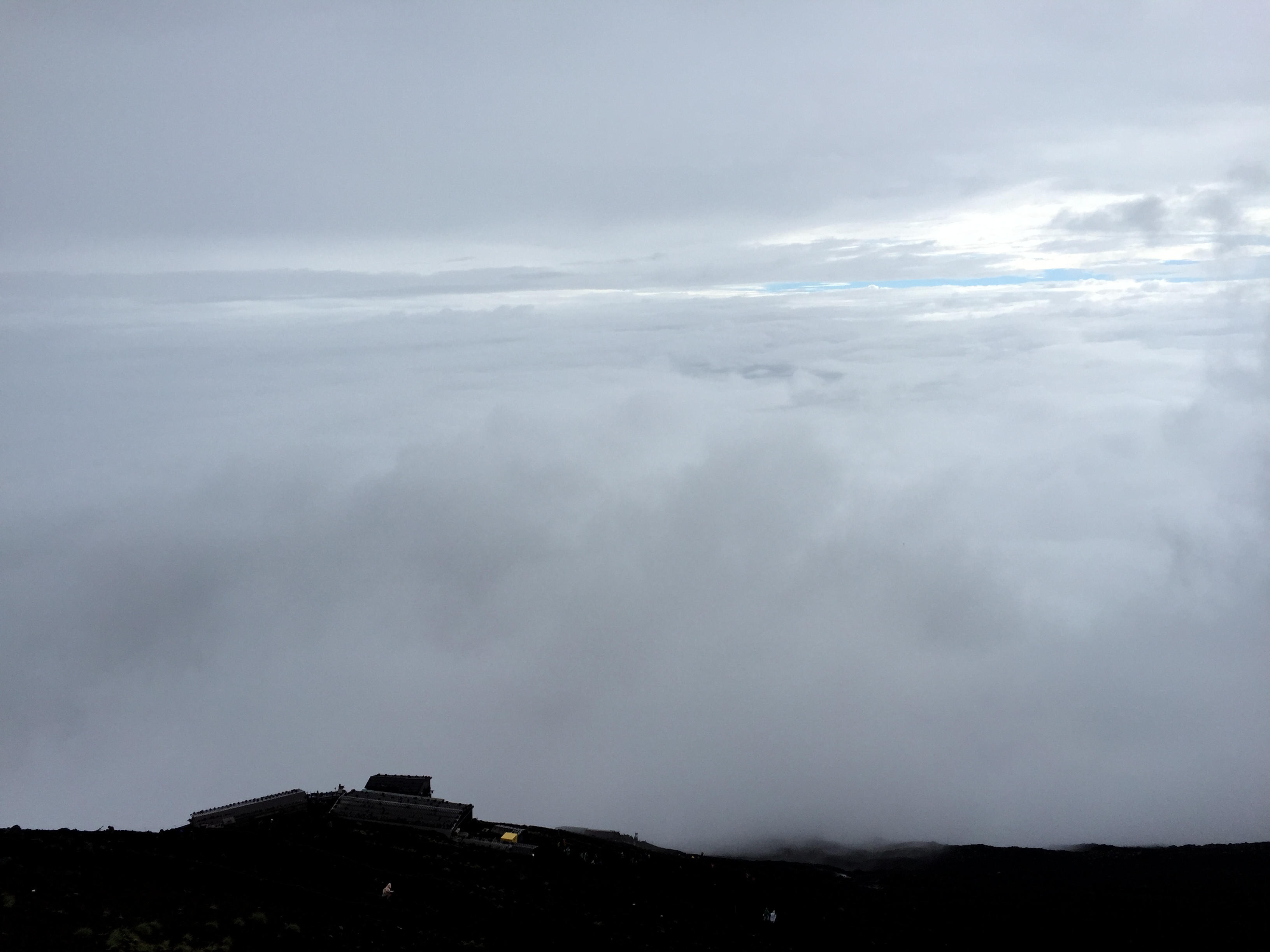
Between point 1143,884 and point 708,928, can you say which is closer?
point 708,928

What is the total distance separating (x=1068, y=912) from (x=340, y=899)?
4831 cm

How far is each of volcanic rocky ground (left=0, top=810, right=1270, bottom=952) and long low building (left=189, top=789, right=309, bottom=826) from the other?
1.14 m

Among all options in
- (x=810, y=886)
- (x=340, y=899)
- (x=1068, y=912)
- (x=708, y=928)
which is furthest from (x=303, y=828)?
(x=1068, y=912)

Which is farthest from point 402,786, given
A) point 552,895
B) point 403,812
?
point 552,895

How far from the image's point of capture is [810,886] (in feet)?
206

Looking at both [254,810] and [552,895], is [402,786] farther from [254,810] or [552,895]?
[552,895]

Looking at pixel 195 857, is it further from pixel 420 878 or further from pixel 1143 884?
pixel 1143 884

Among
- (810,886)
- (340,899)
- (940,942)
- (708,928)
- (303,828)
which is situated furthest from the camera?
(810,886)

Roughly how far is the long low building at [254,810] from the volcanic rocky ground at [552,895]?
3.76ft

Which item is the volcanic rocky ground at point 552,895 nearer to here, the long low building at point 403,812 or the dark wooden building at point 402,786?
the long low building at point 403,812

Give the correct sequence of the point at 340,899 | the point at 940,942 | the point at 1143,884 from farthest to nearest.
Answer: the point at 1143,884
the point at 940,942
the point at 340,899

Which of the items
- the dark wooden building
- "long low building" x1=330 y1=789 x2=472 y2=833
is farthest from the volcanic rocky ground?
the dark wooden building

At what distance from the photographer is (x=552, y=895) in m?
43.9

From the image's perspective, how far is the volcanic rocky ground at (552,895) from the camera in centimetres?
3212
